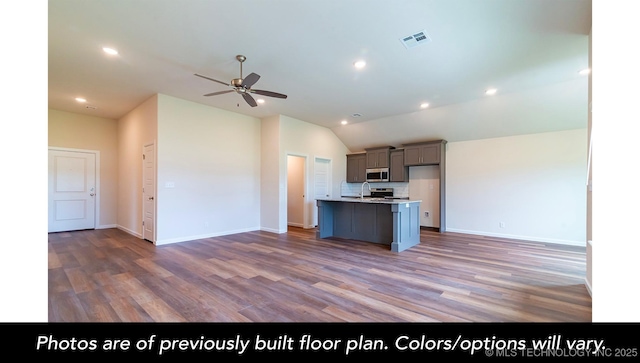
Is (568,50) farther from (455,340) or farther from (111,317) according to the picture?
(111,317)

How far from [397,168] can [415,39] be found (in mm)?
4877

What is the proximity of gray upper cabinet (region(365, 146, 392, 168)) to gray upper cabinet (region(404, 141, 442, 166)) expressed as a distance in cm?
60

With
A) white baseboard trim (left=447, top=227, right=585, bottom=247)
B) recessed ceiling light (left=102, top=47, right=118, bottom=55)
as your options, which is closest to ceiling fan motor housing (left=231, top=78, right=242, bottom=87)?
recessed ceiling light (left=102, top=47, right=118, bottom=55)

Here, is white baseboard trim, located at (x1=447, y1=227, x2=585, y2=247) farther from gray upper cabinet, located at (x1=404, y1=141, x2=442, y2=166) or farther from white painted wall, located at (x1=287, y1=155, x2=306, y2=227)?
white painted wall, located at (x1=287, y1=155, x2=306, y2=227)

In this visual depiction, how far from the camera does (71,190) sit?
6504 mm

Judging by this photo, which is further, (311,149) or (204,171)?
(311,149)

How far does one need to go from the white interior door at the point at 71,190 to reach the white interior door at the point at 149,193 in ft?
8.06

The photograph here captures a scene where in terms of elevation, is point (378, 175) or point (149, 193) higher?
point (378, 175)

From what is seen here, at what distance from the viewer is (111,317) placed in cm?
230

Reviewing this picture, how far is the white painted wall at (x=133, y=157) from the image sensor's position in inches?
211

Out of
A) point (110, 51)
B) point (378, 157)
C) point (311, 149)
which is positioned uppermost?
point (110, 51)

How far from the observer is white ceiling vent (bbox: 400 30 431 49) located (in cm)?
305

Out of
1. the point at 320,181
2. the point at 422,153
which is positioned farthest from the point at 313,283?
the point at 422,153

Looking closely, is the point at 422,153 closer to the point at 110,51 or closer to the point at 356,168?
the point at 356,168
